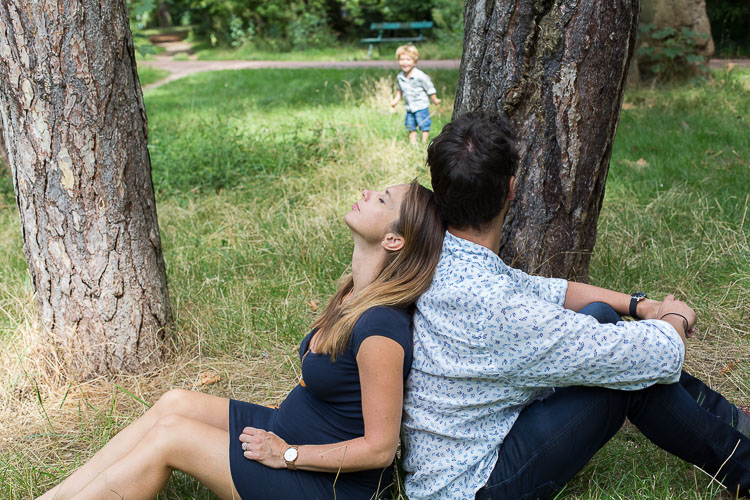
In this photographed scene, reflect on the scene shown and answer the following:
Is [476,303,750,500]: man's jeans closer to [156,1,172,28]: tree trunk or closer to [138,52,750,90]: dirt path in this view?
[138,52,750,90]: dirt path

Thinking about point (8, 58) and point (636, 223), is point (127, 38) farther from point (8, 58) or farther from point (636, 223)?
point (636, 223)

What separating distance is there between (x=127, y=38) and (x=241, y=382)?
1714 mm

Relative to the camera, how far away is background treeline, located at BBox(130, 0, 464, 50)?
21312mm

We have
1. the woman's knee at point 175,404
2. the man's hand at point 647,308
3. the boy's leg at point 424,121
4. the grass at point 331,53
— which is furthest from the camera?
the grass at point 331,53

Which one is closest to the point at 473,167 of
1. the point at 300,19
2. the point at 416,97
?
the point at 416,97

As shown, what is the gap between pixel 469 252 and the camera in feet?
6.66

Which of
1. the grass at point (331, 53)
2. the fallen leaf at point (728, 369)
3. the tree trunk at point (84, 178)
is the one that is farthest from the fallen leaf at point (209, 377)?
the grass at point (331, 53)

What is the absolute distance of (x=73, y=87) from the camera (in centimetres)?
292

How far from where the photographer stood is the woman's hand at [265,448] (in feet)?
6.77

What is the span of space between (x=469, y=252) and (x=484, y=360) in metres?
0.32

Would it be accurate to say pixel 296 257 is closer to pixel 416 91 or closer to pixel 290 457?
pixel 290 457

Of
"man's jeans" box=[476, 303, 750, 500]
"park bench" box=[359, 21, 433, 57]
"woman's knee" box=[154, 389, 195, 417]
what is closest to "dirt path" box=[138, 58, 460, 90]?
"park bench" box=[359, 21, 433, 57]

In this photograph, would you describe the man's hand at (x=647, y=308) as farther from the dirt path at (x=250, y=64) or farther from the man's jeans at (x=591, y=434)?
the dirt path at (x=250, y=64)

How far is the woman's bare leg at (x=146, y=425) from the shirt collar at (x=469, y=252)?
1008mm
